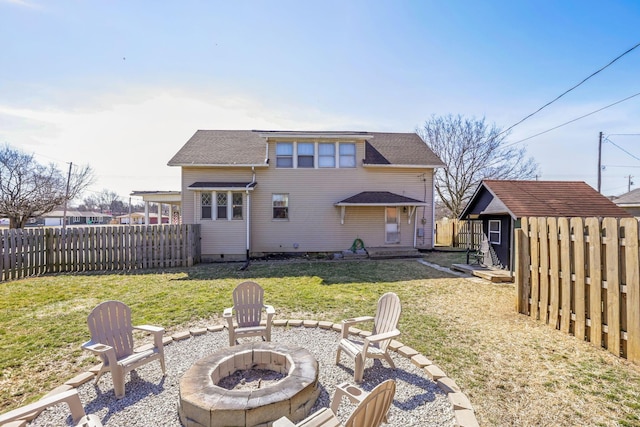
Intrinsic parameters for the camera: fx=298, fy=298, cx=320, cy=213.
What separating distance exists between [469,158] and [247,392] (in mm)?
26716

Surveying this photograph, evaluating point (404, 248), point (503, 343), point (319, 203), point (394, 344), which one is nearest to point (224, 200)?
point (319, 203)

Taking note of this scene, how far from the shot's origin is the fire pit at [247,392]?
2.45 meters

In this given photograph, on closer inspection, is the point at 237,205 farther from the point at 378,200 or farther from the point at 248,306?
the point at 248,306

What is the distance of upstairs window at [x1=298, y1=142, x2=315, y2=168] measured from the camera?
46.4ft

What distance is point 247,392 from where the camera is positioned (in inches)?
104

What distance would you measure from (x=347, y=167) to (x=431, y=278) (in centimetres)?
697

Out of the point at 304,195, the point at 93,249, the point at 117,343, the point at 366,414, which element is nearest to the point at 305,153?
the point at 304,195

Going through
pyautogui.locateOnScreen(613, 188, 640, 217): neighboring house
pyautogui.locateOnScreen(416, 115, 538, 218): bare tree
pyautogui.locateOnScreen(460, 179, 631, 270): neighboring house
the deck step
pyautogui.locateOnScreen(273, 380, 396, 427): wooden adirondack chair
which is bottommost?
the deck step

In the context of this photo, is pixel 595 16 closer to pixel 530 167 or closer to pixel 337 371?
pixel 337 371

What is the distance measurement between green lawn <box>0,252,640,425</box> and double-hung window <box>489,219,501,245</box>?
7.30ft

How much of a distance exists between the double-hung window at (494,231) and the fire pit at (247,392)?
357 inches

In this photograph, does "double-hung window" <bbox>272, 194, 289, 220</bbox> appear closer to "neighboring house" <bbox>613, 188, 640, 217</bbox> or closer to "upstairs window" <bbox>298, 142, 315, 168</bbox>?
"upstairs window" <bbox>298, 142, 315, 168</bbox>

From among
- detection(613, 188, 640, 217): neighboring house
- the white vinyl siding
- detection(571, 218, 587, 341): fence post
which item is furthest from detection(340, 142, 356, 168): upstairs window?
detection(613, 188, 640, 217): neighboring house

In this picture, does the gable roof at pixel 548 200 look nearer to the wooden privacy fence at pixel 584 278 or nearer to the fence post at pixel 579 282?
the wooden privacy fence at pixel 584 278
